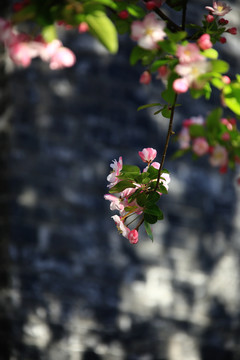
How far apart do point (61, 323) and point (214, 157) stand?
1.72 meters

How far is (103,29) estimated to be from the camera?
0.71m

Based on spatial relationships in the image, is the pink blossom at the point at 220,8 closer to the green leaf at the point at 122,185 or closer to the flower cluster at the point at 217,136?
the flower cluster at the point at 217,136

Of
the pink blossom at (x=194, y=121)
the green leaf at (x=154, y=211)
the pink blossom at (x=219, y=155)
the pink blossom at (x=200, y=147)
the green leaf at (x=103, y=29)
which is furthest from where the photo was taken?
the pink blossom at (x=194, y=121)

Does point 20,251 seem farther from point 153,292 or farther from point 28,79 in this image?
point 28,79

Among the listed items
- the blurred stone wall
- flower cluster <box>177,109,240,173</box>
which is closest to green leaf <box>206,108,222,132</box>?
flower cluster <box>177,109,240,173</box>

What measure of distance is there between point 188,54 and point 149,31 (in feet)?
0.29

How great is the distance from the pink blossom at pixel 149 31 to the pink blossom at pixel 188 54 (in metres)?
0.05

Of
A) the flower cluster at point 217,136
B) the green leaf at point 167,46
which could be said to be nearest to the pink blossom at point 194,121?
the flower cluster at point 217,136

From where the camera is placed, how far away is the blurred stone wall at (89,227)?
7.98 feet

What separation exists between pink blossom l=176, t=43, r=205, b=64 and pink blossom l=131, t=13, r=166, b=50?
0.17 feet

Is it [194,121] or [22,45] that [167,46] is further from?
[194,121]

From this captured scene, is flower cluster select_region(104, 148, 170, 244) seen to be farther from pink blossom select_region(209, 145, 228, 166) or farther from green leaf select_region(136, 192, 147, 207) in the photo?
pink blossom select_region(209, 145, 228, 166)

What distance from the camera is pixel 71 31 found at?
242 cm

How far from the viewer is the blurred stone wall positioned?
243 centimetres
